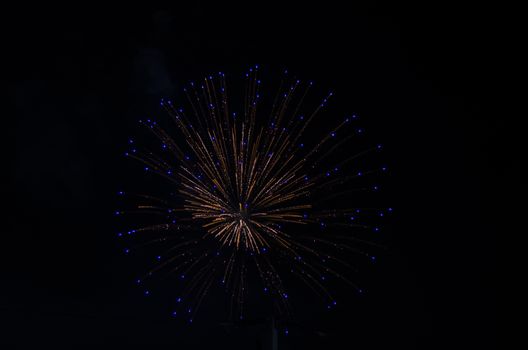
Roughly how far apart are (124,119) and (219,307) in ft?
13.3

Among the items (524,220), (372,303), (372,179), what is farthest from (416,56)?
(372,303)

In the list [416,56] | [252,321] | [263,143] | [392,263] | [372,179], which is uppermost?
[416,56]

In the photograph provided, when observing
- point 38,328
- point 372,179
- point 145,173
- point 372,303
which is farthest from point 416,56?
point 38,328

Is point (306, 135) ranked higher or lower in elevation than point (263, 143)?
higher

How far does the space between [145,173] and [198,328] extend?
3168mm

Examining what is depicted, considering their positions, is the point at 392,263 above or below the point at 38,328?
above

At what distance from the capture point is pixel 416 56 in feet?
31.9

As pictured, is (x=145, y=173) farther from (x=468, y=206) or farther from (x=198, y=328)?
(x=468, y=206)

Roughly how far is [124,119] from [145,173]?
1129mm

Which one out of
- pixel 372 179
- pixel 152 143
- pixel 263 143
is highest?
pixel 152 143

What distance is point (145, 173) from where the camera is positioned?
32.5 feet

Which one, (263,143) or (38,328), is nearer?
(263,143)

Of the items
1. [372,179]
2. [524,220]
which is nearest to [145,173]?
[372,179]

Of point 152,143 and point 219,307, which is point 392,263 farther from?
point 152,143
